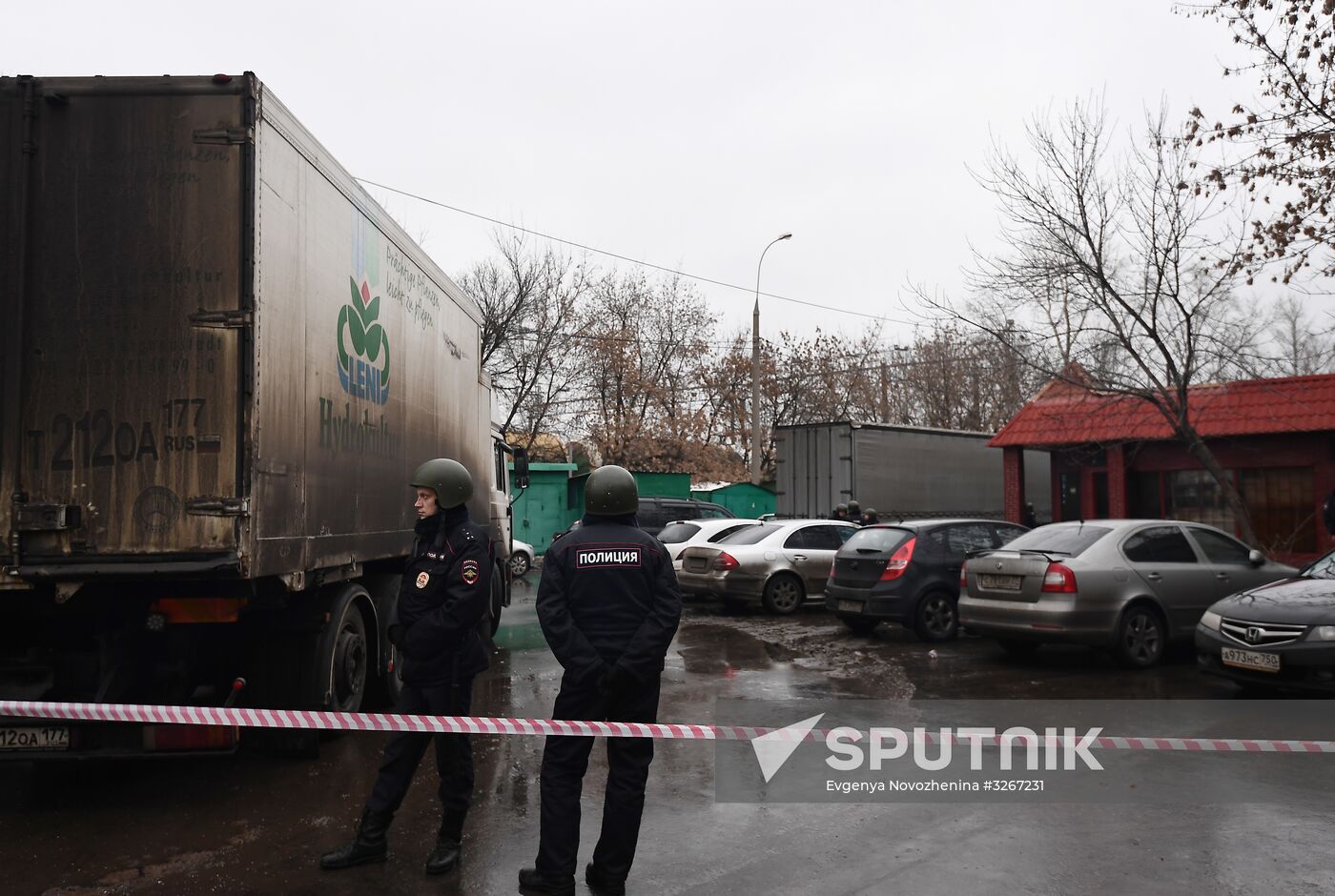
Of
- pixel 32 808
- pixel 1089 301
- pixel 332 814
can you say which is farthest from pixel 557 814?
pixel 1089 301

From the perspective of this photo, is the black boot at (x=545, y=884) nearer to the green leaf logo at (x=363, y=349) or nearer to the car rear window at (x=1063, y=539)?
the green leaf logo at (x=363, y=349)

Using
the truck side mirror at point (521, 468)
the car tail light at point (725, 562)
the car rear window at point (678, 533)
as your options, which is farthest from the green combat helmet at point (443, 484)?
the car rear window at point (678, 533)

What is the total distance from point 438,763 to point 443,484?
1259mm

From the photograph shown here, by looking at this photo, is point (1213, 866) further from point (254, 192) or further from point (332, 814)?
point (254, 192)

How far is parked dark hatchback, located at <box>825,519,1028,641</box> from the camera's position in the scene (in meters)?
11.6

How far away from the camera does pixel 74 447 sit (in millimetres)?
4871

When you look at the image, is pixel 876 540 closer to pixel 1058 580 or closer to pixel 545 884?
pixel 1058 580

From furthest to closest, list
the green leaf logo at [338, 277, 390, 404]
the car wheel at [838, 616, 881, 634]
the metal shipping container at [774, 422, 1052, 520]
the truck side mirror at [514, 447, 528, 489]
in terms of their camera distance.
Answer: the metal shipping container at [774, 422, 1052, 520]
the truck side mirror at [514, 447, 528, 489]
the car wheel at [838, 616, 881, 634]
the green leaf logo at [338, 277, 390, 404]

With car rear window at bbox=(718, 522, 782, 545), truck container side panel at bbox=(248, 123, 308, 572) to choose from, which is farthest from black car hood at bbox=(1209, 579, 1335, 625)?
car rear window at bbox=(718, 522, 782, 545)

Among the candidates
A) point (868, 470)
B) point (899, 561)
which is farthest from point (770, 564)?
point (868, 470)

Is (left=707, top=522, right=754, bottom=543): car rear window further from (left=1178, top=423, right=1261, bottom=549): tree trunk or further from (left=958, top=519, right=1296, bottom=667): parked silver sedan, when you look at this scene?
(left=1178, top=423, right=1261, bottom=549): tree trunk

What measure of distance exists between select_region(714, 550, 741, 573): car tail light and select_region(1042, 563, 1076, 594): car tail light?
5.77m

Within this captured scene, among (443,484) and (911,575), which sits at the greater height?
(443,484)

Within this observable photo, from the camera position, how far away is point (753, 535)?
1530cm
